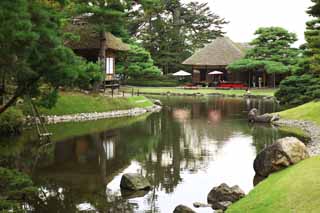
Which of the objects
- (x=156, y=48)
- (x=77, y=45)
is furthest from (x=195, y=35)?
(x=77, y=45)

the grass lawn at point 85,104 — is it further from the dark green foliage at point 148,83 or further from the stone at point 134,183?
the dark green foliage at point 148,83

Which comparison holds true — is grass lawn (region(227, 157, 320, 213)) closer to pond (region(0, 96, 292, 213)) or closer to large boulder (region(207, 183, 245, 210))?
large boulder (region(207, 183, 245, 210))

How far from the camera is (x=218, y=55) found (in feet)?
207

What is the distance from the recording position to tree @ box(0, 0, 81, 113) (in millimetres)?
8344

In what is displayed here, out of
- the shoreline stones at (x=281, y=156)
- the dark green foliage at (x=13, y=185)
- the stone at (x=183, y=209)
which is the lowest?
the stone at (x=183, y=209)

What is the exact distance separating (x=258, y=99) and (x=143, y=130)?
2367 centimetres

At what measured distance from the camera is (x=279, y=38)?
181ft

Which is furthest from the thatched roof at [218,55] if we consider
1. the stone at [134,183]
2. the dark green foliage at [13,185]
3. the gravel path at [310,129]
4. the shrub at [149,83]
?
the dark green foliage at [13,185]

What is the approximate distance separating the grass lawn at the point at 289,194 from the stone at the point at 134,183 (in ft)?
11.7

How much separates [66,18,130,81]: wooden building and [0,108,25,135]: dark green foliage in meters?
12.3

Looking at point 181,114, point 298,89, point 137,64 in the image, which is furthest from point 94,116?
point 137,64

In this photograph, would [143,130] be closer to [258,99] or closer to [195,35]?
[258,99]

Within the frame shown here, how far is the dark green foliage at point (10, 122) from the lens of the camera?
82.0ft

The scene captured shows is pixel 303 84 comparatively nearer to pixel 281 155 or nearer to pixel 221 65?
pixel 281 155
